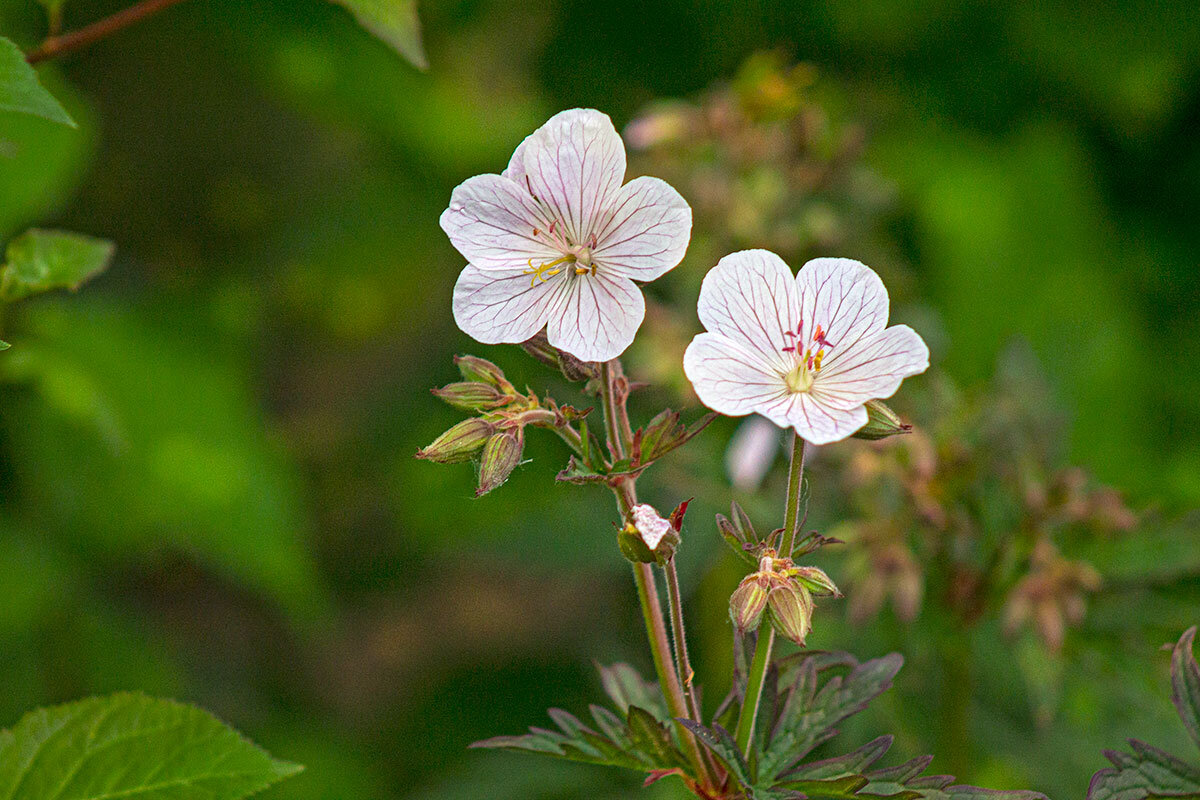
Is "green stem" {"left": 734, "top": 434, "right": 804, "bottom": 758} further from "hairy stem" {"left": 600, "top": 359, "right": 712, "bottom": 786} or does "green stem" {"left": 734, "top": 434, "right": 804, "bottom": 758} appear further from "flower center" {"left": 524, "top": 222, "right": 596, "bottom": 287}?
"flower center" {"left": 524, "top": 222, "right": 596, "bottom": 287}

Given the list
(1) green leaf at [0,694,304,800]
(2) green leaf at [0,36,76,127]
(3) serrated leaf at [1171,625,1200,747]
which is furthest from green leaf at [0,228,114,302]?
(3) serrated leaf at [1171,625,1200,747]

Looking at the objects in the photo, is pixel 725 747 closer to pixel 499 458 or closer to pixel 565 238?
pixel 499 458

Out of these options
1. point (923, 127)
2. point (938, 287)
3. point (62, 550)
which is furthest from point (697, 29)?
point (62, 550)

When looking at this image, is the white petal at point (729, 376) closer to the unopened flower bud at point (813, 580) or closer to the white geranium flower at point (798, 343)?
the white geranium flower at point (798, 343)

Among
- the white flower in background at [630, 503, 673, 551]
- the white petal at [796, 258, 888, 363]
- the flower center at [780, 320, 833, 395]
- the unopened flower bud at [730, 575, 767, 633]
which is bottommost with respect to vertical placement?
→ the unopened flower bud at [730, 575, 767, 633]

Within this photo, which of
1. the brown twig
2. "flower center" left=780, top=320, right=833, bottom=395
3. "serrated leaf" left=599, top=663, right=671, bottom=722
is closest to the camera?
"flower center" left=780, top=320, right=833, bottom=395
